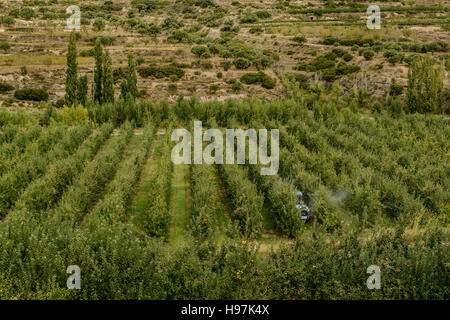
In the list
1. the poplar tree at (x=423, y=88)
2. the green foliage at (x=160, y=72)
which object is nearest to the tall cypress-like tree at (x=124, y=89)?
the green foliage at (x=160, y=72)

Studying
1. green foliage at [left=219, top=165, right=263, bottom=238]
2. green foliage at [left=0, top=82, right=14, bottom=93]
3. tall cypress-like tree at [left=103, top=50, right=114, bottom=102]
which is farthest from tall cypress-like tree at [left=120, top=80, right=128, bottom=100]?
green foliage at [left=219, top=165, right=263, bottom=238]

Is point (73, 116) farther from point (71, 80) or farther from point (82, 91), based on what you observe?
point (71, 80)

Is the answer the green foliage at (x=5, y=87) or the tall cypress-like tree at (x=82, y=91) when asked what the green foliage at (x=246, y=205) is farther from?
the green foliage at (x=5, y=87)

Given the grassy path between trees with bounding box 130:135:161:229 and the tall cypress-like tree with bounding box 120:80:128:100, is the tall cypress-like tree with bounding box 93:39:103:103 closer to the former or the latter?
the tall cypress-like tree with bounding box 120:80:128:100

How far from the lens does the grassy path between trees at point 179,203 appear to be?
41.2ft

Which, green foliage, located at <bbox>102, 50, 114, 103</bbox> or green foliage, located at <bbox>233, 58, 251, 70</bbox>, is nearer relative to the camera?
green foliage, located at <bbox>102, 50, 114, 103</bbox>

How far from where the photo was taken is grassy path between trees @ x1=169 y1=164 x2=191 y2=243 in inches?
495

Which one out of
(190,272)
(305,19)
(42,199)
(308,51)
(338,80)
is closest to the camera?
(190,272)

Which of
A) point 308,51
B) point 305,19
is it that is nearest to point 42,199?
point 308,51

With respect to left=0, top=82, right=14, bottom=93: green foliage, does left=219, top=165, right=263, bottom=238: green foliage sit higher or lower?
lower
